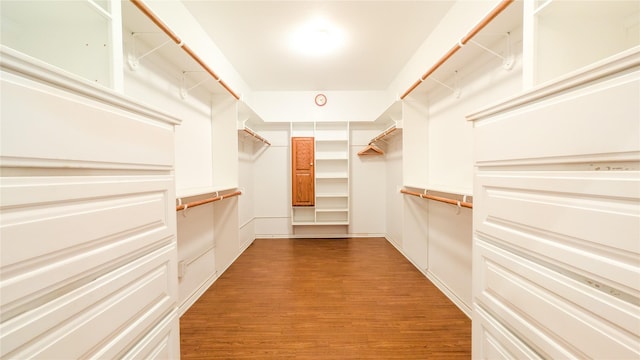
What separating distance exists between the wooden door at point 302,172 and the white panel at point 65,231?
10.2 feet

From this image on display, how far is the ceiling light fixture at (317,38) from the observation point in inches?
90.5

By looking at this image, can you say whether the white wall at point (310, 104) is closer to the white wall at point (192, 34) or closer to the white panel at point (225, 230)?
the white wall at point (192, 34)

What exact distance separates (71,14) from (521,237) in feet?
6.46

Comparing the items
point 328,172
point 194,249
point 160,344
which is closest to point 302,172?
point 328,172

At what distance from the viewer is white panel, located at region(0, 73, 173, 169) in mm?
477

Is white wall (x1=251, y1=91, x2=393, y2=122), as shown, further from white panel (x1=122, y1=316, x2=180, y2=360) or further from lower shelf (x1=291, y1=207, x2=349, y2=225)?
white panel (x1=122, y1=316, x2=180, y2=360)

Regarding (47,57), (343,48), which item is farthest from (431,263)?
(47,57)

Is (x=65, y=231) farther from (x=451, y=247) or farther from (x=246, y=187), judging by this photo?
(x=246, y=187)

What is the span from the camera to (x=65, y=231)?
57cm

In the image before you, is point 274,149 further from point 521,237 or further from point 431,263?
point 521,237

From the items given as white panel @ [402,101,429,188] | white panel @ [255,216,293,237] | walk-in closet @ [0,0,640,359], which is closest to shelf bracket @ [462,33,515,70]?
walk-in closet @ [0,0,640,359]

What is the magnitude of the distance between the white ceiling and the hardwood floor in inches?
104

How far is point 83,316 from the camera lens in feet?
2.02

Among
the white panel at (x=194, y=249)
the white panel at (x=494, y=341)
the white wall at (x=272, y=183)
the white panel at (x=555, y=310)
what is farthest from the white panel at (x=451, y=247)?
the white wall at (x=272, y=183)
